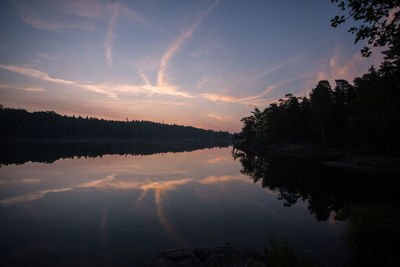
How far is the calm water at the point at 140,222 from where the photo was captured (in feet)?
29.0

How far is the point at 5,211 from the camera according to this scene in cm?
1337

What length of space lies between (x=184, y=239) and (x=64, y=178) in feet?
70.9

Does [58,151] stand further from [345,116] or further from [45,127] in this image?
[45,127]

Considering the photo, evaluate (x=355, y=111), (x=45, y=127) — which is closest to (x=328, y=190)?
(x=355, y=111)

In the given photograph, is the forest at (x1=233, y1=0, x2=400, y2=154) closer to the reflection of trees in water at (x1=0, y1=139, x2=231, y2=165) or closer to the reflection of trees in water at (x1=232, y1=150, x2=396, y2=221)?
the reflection of trees in water at (x1=232, y1=150, x2=396, y2=221)

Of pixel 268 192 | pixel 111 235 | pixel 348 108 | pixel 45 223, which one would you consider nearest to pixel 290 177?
pixel 268 192

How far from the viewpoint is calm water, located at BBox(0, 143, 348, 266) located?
8.85 meters

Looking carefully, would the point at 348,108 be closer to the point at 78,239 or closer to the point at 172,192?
the point at 172,192

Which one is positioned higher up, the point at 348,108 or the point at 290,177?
the point at 348,108

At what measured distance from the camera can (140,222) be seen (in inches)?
476

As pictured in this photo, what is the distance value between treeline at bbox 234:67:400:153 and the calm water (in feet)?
34.5

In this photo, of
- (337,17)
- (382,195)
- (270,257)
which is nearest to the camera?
(270,257)

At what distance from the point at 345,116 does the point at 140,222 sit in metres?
70.3

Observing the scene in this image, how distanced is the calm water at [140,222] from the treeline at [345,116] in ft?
34.5
